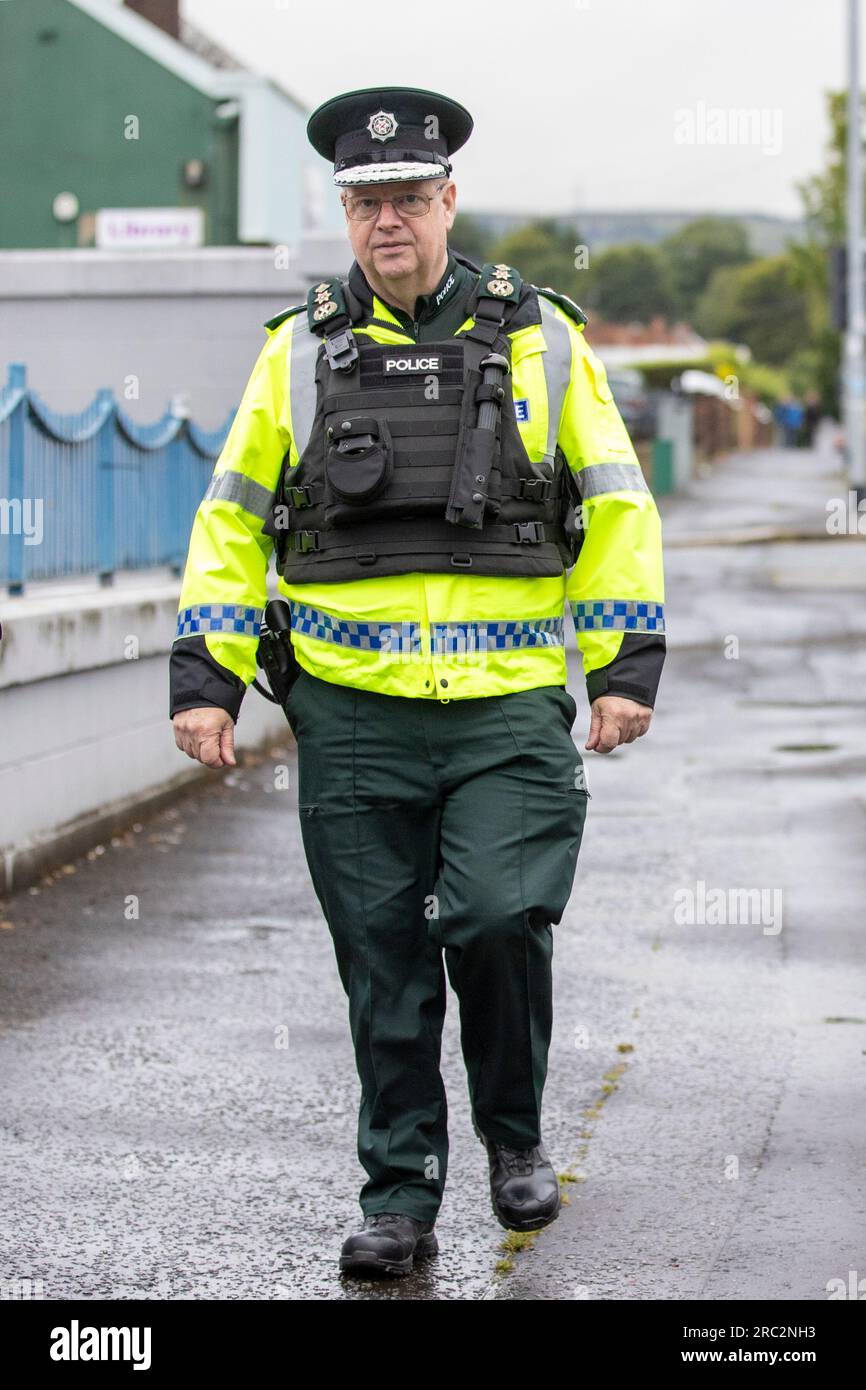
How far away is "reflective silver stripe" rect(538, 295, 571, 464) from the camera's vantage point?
13.8ft

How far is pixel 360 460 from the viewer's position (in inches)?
162

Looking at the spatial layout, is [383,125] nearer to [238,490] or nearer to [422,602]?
[238,490]

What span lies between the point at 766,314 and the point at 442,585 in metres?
138

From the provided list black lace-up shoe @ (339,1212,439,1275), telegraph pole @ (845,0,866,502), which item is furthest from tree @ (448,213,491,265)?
black lace-up shoe @ (339,1212,439,1275)

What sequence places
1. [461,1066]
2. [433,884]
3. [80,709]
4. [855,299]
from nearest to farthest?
[433,884]
[461,1066]
[80,709]
[855,299]

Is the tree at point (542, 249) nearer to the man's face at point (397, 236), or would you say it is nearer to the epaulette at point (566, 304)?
the epaulette at point (566, 304)

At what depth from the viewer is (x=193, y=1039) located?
621 centimetres

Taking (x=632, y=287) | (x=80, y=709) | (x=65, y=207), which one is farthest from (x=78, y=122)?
(x=632, y=287)

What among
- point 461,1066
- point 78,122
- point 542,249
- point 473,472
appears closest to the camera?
point 473,472

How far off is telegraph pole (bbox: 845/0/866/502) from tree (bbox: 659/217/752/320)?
118094mm

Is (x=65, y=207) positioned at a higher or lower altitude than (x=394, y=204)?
higher

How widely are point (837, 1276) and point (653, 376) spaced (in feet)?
181
